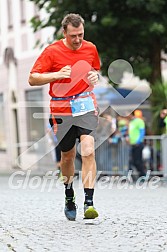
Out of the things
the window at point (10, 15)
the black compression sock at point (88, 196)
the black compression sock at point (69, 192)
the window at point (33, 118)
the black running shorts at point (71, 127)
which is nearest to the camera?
the black compression sock at point (88, 196)

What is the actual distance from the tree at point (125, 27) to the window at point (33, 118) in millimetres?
6231

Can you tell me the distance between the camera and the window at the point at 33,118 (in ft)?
80.3

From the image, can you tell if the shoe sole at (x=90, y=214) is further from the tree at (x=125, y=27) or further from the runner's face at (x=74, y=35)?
the tree at (x=125, y=27)

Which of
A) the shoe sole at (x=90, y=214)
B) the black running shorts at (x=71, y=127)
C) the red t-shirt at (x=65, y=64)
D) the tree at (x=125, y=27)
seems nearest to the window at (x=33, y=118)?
the tree at (x=125, y=27)

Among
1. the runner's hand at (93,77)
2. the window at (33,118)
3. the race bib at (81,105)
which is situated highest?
the runner's hand at (93,77)

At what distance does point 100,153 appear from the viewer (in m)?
16.6

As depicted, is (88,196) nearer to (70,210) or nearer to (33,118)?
(70,210)

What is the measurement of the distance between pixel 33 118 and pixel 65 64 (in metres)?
20.7

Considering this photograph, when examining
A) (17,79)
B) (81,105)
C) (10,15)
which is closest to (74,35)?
(81,105)

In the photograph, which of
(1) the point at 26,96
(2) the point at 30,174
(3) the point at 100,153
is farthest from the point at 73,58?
(1) the point at 26,96

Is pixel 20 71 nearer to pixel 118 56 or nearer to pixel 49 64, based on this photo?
pixel 118 56

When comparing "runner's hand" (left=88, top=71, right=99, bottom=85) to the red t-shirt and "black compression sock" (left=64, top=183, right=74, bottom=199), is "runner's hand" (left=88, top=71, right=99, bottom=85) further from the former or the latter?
"black compression sock" (left=64, top=183, right=74, bottom=199)

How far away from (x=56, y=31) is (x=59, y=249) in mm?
13100

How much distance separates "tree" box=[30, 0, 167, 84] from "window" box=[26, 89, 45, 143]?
6.23 metres
